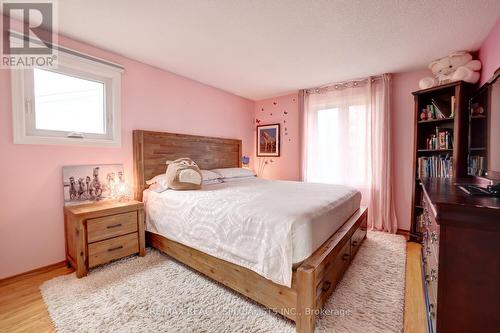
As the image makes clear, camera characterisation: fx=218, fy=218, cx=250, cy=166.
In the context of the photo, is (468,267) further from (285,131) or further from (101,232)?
(285,131)

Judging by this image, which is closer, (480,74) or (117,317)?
(117,317)

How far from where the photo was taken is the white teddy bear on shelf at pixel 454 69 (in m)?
2.42


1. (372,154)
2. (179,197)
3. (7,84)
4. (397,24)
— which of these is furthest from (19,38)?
(372,154)

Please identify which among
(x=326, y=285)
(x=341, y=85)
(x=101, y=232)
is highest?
(x=341, y=85)

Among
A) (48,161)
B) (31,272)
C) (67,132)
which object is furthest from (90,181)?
(31,272)

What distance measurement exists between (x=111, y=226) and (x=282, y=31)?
8.56ft

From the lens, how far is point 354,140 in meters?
3.55

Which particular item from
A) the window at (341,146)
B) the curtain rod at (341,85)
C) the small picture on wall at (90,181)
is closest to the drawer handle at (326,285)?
the window at (341,146)

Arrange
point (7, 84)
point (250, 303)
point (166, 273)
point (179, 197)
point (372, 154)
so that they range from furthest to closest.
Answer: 1. point (372, 154)
2. point (179, 197)
3. point (166, 273)
4. point (7, 84)
5. point (250, 303)

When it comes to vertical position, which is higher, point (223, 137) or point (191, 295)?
point (223, 137)

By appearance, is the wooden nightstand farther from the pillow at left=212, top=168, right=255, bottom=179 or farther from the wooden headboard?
the pillow at left=212, top=168, right=255, bottom=179

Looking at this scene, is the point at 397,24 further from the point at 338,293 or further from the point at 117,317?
the point at 117,317

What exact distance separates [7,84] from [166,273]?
226 centimetres

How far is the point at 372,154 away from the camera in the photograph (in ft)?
11.0
